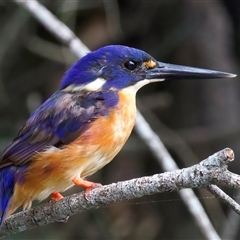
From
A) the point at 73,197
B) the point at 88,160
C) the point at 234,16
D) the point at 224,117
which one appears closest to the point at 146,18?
the point at 234,16

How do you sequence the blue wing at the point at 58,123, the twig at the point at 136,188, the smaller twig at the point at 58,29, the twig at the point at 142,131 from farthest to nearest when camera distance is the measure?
1. the smaller twig at the point at 58,29
2. the twig at the point at 142,131
3. the blue wing at the point at 58,123
4. the twig at the point at 136,188

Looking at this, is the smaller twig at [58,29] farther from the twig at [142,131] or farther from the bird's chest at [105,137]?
the bird's chest at [105,137]

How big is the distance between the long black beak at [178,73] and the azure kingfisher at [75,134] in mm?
43

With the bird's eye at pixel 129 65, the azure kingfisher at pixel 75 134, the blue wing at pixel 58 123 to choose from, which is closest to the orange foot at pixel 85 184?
the azure kingfisher at pixel 75 134

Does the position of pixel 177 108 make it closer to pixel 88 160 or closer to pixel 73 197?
pixel 88 160

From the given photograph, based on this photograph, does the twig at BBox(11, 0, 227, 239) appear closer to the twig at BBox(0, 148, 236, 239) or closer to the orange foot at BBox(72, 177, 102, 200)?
the orange foot at BBox(72, 177, 102, 200)

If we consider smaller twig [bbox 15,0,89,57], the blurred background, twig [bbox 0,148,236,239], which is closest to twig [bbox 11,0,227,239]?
smaller twig [bbox 15,0,89,57]

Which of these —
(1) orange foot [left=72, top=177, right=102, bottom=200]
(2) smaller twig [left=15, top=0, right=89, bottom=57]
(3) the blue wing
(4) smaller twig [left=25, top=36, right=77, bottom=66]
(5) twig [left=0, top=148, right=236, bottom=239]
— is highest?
(4) smaller twig [left=25, top=36, right=77, bottom=66]

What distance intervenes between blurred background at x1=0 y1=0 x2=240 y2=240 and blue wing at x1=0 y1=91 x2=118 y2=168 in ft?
4.42

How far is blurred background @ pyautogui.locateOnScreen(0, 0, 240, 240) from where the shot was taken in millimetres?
3955

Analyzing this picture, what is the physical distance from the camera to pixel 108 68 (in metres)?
2.59

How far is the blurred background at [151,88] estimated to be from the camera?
156 inches

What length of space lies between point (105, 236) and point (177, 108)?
1.11 m

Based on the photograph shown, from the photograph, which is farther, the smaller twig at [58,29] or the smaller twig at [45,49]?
the smaller twig at [45,49]
